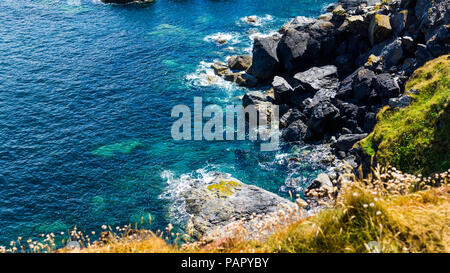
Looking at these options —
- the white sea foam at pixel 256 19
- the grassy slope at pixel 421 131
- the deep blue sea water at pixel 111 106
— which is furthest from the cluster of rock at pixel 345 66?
the white sea foam at pixel 256 19

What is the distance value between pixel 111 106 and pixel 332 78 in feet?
101

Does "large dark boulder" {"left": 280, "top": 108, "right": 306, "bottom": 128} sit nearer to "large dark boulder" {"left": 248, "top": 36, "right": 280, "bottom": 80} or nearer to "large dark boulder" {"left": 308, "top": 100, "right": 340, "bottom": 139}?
"large dark boulder" {"left": 308, "top": 100, "right": 340, "bottom": 139}

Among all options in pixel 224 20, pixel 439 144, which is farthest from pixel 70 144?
pixel 224 20

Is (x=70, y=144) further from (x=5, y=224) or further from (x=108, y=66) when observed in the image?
(x=108, y=66)

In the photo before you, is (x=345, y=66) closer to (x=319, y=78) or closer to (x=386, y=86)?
(x=319, y=78)

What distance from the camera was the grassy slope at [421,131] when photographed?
23344mm

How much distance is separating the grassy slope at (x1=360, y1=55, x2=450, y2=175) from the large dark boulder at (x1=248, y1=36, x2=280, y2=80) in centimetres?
2451

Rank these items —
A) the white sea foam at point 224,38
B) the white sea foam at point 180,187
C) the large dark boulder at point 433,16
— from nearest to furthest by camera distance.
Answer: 1. the white sea foam at point 180,187
2. the large dark boulder at point 433,16
3. the white sea foam at point 224,38

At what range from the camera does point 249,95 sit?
46.5 metres

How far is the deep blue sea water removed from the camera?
1389 inches

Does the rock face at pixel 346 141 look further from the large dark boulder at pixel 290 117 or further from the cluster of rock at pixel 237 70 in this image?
the cluster of rock at pixel 237 70

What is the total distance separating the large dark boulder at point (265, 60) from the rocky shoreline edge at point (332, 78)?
15 centimetres

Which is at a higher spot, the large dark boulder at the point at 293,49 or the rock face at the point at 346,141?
the large dark boulder at the point at 293,49

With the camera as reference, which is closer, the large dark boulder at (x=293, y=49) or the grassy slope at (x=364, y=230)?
the grassy slope at (x=364, y=230)
